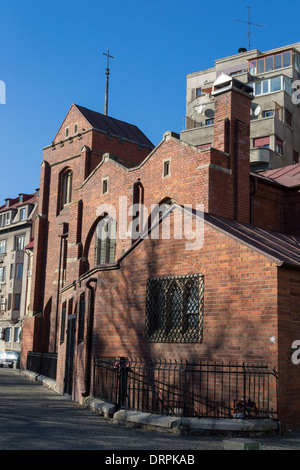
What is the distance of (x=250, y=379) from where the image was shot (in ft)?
32.1

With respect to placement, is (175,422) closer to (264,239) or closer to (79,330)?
(264,239)

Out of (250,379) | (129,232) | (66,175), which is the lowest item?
(250,379)

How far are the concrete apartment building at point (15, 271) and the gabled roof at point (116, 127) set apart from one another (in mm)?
17967

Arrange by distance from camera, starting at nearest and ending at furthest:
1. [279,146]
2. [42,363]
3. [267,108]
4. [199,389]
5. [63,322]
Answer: [199,389] < [63,322] < [42,363] < [279,146] < [267,108]

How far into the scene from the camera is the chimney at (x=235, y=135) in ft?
58.1

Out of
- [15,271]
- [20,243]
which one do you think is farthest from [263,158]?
[15,271]

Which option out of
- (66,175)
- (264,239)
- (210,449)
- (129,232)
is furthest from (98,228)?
(210,449)

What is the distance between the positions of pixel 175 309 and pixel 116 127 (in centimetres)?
2308

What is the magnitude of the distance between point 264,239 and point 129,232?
30.0 ft

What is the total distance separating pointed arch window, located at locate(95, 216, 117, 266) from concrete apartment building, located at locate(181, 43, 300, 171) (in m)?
13.7

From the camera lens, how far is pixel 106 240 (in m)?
23.7

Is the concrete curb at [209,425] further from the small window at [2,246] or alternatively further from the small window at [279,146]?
the small window at [2,246]

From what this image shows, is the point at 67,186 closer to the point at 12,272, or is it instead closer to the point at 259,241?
the point at 12,272

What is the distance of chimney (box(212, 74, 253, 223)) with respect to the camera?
58.1 feet
